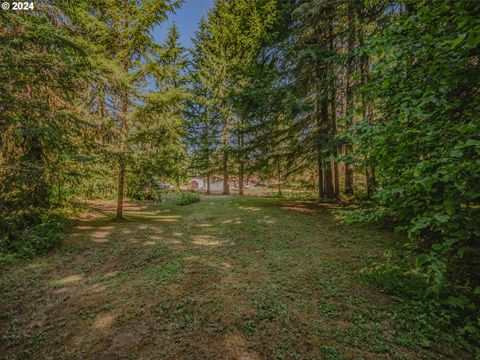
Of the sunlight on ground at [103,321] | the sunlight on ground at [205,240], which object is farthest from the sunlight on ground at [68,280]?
the sunlight on ground at [205,240]

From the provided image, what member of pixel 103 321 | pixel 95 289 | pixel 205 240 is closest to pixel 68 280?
pixel 95 289

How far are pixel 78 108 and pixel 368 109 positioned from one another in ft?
36.3

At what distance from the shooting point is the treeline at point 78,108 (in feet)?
14.8

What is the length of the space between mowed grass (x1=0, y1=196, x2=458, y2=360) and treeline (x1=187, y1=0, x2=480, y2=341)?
111cm

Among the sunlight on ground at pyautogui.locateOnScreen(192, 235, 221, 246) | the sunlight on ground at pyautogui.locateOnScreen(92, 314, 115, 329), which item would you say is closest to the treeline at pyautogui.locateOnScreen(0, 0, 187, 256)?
the sunlight on ground at pyautogui.locateOnScreen(92, 314, 115, 329)

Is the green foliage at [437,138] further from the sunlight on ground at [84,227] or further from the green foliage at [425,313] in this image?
the sunlight on ground at [84,227]

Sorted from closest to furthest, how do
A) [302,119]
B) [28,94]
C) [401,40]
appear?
[401,40] → [28,94] → [302,119]

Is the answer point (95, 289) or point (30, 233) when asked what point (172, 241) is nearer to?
point (95, 289)

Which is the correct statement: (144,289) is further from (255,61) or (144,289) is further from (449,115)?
(255,61)

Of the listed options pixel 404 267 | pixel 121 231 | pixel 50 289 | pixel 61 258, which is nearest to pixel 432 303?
pixel 404 267

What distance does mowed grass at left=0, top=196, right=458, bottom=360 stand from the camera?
2.65m

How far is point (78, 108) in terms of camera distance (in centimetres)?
744

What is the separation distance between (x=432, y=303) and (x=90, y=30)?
38.4 feet

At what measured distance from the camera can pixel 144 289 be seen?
388cm
